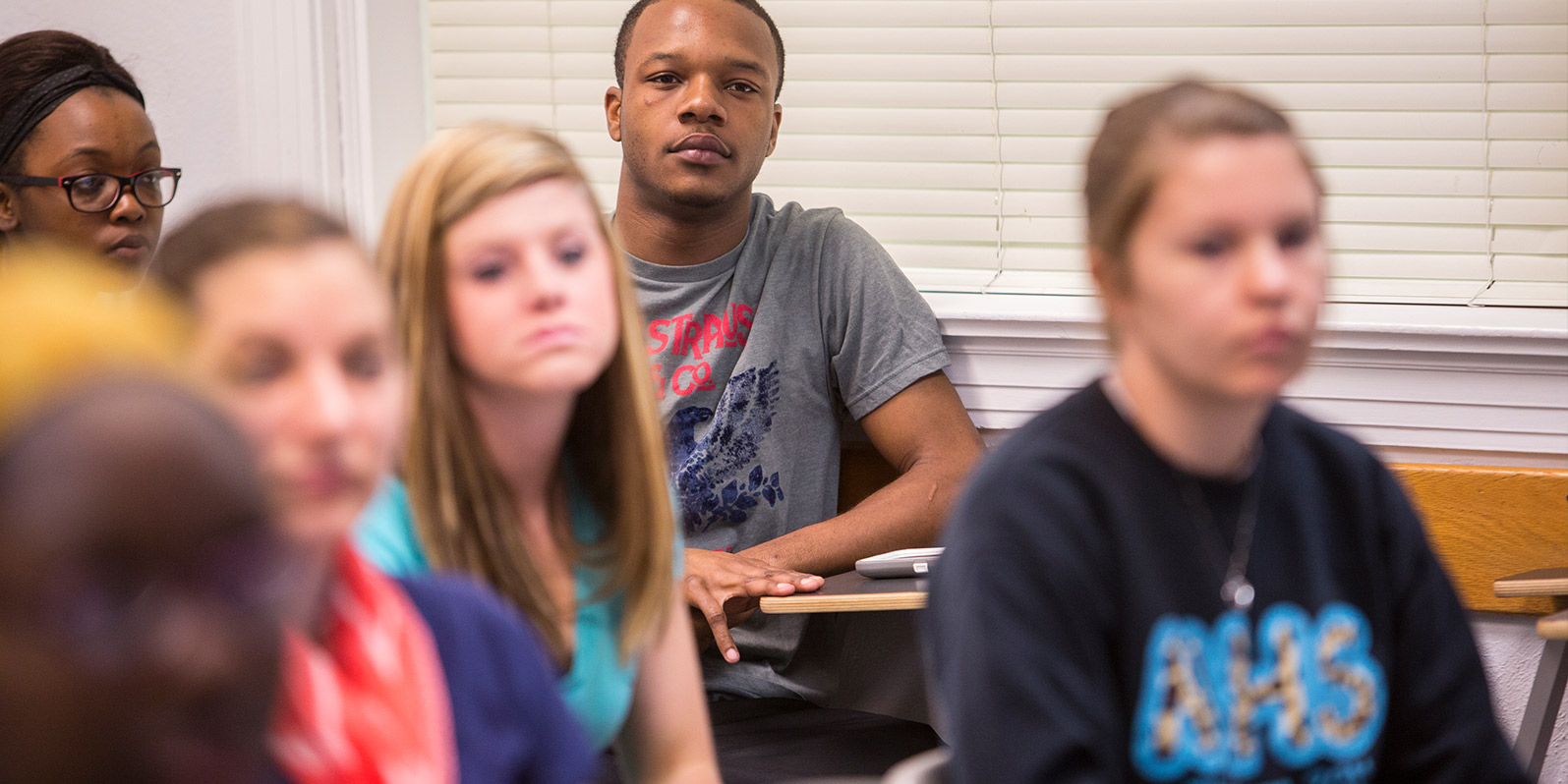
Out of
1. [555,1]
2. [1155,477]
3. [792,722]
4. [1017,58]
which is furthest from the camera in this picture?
[555,1]

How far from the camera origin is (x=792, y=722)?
2113mm

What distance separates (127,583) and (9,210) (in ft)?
7.28

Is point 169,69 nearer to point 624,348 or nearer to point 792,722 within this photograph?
point 792,722

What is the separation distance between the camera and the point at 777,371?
2412 millimetres

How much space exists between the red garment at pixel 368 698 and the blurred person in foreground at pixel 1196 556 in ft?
1.39

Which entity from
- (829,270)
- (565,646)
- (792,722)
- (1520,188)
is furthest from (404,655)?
(1520,188)

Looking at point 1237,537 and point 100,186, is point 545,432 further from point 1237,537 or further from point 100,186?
point 100,186

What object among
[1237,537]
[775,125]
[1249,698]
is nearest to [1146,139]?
[1237,537]

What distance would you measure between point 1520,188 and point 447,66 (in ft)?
7.72

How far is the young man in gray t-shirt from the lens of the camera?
236cm

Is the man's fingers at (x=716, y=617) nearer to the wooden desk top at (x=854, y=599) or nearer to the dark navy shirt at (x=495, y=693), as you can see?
the wooden desk top at (x=854, y=599)

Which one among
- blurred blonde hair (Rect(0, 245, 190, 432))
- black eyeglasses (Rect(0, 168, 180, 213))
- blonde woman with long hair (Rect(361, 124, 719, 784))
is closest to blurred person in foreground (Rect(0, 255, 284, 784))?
blurred blonde hair (Rect(0, 245, 190, 432))

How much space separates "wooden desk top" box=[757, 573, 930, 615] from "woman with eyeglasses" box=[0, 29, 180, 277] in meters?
1.28

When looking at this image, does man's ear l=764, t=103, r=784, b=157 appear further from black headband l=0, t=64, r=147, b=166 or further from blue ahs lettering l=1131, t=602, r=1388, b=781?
blue ahs lettering l=1131, t=602, r=1388, b=781
